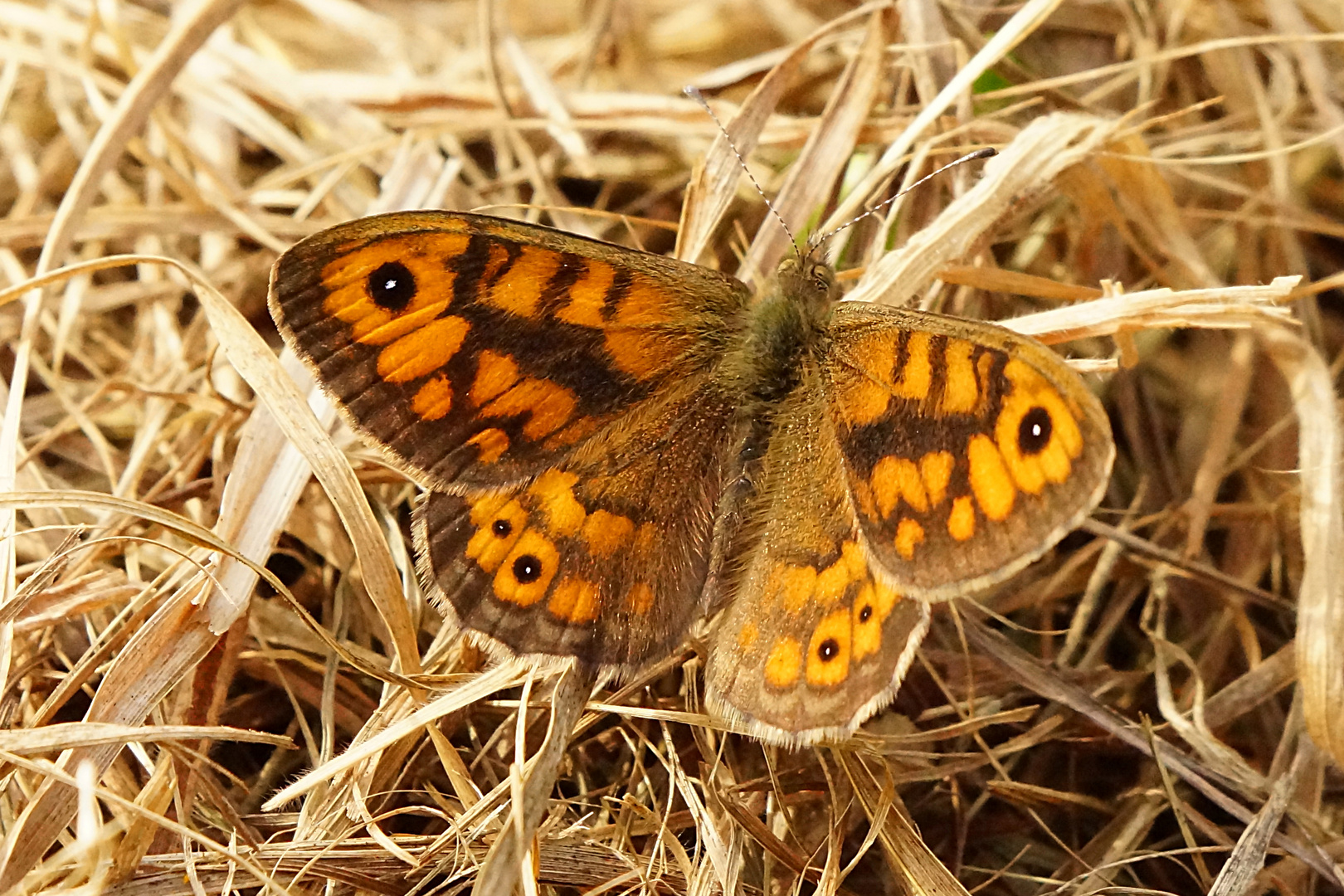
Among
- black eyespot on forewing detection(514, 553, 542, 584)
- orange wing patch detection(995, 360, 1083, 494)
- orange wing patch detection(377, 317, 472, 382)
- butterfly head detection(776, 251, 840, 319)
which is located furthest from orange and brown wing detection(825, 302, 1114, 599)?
orange wing patch detection(377, 317, 472, 382)

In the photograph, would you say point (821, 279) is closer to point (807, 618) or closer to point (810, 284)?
point (810, 284)

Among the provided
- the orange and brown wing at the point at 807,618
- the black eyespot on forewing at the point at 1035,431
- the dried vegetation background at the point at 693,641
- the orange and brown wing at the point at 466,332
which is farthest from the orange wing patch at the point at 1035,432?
the orange and brown wing at the point at 466,332

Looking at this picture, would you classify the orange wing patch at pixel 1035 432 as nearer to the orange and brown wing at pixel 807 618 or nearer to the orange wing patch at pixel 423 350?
the orange and brown wing at pixel 807 618

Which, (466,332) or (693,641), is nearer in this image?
(466,332)

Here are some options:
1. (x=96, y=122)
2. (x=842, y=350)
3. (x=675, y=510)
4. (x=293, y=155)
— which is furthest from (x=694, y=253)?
(x=96, y=122)

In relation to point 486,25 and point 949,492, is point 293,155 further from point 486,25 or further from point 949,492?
point 949,492

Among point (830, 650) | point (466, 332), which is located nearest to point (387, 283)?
point (466, 332)
